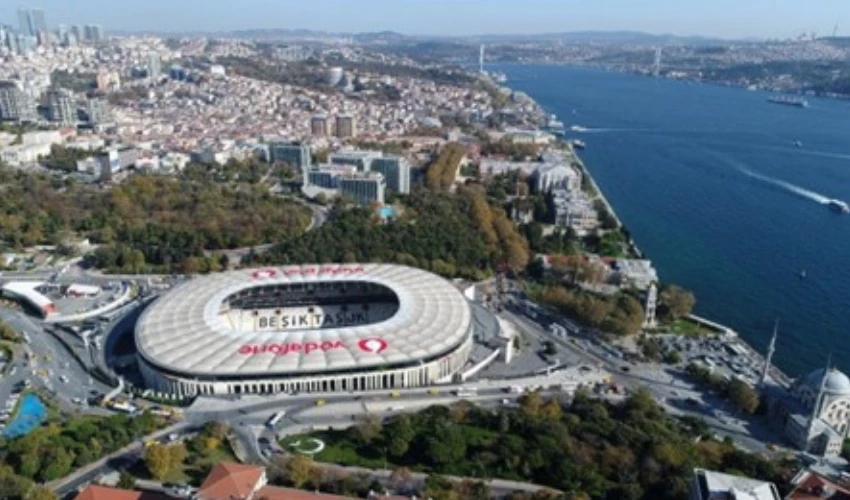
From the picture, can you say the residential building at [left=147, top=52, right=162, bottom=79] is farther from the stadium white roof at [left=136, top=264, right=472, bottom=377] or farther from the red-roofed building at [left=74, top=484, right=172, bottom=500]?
the red-roofed building at [left=74, top=484, right=172, bottom=500]

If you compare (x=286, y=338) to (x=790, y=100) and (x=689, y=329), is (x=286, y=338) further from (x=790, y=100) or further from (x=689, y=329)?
(x=790, y=100)

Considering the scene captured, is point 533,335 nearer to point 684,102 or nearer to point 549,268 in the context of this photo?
point 549,268

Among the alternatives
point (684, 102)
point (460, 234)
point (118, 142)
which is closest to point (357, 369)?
point (460, 234)

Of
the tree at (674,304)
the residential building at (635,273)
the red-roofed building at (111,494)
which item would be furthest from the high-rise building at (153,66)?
the red-roofed building at (111,494)

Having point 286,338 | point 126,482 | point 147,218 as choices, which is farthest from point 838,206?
point 126,482

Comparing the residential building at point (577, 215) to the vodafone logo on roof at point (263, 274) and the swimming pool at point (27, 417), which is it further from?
the swimming pool at point (27, 417)
